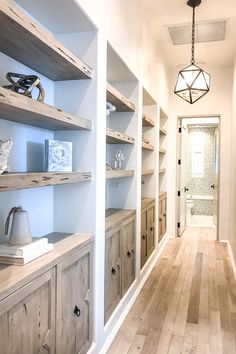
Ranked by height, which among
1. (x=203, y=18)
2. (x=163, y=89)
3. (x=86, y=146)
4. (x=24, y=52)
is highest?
(x=203, y=18)

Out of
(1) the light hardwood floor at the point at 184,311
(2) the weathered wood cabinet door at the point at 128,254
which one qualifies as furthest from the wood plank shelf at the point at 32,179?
(1) the light hardwood floor at the point at 184,311

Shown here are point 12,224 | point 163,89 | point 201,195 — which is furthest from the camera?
point 201,195

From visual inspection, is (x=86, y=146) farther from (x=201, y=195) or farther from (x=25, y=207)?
(x=201, y=195)

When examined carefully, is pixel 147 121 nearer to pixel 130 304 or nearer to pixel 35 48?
pixel 130 304

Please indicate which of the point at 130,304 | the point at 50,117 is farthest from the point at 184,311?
the point at 50,117

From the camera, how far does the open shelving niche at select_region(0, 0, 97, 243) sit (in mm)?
1582

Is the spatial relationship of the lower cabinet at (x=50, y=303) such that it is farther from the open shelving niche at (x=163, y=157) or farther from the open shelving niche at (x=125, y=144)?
the open shelving niche at (x=163, y=157)

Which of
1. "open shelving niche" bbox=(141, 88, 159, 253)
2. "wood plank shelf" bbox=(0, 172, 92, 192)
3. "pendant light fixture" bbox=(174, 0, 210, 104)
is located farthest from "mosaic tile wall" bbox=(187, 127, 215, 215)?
"wood plank shelf" bbox=(0, 172, 92, 192)

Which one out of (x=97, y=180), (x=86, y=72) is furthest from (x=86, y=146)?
(x=86, y=72)

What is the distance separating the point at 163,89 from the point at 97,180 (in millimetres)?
3560

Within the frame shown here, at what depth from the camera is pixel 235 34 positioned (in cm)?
440

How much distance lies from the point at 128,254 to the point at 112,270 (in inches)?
20.5

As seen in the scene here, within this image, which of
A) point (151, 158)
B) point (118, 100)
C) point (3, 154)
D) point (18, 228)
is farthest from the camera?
point (151, 158)

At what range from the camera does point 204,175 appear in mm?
9188
